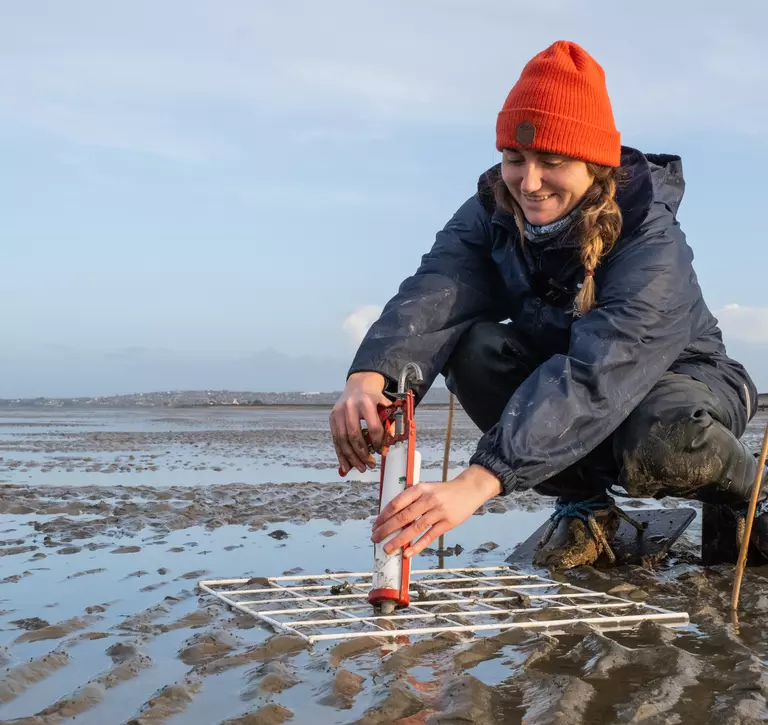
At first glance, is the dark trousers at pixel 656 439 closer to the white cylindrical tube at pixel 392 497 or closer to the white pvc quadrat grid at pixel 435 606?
the white pvc quadrat grid at pixel 435 606

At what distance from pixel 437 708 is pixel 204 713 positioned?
556 mm

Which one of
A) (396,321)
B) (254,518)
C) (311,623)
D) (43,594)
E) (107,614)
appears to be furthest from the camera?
(254,518)

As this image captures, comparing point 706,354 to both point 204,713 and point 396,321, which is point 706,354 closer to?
point 396,321

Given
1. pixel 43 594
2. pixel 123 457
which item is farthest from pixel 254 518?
pixel 123 457

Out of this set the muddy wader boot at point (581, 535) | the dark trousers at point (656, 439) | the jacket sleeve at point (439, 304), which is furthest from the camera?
the muddy wader boot at point (581, 535)

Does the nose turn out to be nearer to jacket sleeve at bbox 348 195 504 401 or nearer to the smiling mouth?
the smiling mouth

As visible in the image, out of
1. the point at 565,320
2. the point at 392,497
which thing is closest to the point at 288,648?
the point at 392,497

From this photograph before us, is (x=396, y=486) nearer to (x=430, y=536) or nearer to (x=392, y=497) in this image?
(x=392, y=497)

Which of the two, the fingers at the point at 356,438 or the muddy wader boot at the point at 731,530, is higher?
the fingers at the point at 356,438

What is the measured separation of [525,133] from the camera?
3.33 meters

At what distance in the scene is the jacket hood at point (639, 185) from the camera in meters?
3.50

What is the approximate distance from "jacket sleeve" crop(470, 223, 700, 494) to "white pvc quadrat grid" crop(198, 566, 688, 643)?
53 centimetres

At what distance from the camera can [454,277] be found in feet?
13.2

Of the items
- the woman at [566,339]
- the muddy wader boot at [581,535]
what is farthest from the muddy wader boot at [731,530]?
the muddy wader boot at [581,535]
